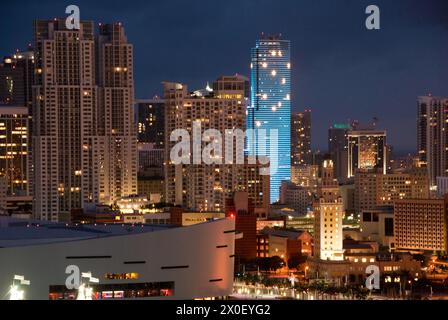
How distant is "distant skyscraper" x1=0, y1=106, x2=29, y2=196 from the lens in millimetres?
22109

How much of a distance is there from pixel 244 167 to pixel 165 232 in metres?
10.6

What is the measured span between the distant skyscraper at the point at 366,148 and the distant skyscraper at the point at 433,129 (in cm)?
284

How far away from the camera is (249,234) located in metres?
14.8

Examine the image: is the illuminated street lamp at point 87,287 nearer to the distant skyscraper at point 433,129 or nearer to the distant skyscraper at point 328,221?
the distant skyscraper at point 328,221

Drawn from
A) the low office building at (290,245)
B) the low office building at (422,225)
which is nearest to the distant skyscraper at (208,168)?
the low office building at (422,225)

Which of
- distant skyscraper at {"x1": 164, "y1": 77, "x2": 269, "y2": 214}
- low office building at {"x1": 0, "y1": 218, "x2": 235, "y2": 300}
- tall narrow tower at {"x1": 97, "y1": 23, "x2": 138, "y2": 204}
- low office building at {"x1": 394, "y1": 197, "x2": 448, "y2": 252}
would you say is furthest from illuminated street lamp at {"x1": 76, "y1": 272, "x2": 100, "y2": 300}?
tall narrow tower at {"x1": 97, "y1": 23, "x2": 138, "y2": 204}

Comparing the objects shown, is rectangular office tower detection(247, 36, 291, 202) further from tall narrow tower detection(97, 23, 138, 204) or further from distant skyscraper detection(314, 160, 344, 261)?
distant skyscraper detection(314, 160, 344, 261)

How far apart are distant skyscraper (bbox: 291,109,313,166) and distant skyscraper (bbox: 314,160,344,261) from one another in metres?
10.2

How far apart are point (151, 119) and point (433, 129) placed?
7.34 meters

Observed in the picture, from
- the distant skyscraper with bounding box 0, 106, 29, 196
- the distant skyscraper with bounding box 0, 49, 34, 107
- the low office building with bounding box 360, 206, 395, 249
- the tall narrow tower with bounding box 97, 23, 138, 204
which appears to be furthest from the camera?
the distant skyscraper with bounding box 0, 49, 34, 107

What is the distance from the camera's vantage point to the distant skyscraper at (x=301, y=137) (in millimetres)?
25266
